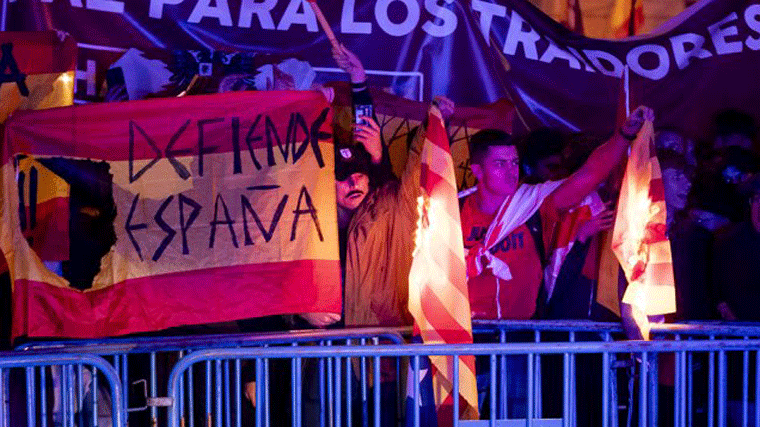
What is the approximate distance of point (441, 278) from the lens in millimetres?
5738

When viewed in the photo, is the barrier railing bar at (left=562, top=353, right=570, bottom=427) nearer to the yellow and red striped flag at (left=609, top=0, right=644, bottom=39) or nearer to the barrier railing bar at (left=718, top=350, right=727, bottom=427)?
the barrier railing bar at (left=718, top=350, right=727, bottom=427)

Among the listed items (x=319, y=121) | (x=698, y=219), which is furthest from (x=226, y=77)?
(x=698, y=219)

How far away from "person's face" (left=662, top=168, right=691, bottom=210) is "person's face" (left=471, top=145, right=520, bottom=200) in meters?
1.03

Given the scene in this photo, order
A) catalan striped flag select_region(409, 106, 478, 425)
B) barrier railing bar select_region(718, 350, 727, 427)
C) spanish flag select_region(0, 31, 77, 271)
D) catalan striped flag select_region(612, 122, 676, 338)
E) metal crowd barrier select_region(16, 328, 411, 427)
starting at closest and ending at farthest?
1. barrier railing bar select_region(718, 350, 727, 427)
2. metal crowd barrier select_region(16, 328, 411, 427)
3. catalan striped flag select_region(409, 106, 478, 425)
4. catalan striped flag select_region(612, 122, 676, 338)
5. spanish flag select_region(0, 31, 77, 271)

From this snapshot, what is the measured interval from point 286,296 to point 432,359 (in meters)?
1.04

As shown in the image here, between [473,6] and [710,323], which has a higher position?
[473,6]

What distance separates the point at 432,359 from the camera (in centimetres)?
549

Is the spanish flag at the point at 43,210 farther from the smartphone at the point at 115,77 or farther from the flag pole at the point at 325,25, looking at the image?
the flag pole at the point at 325,25

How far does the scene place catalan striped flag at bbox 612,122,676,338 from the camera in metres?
5.82

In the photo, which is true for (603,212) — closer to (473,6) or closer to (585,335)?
(585,335)

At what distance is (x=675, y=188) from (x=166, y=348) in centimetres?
319

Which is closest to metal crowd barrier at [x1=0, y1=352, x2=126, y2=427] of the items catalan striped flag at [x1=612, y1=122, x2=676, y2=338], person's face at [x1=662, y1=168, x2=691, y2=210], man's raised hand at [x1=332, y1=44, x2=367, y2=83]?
man's raised hand at [x1=332, y1=44, x2=367, y2=83]

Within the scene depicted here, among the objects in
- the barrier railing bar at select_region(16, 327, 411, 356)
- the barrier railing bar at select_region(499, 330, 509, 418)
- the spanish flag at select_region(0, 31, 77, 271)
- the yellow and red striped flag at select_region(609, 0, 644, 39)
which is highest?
the yellow and red striped flag at select_region(609, 0, 644, 39)

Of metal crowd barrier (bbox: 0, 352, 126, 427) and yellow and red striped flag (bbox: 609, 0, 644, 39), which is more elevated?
yellow and red striped flag (bbox: 609, 0, 644, 39)
